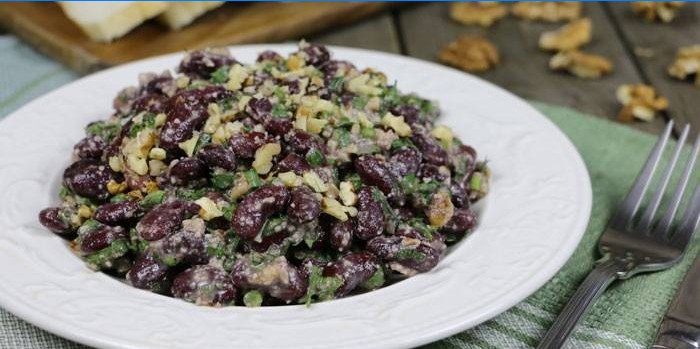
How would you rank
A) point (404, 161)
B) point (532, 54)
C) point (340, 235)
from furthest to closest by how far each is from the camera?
point (532, 54) → point (404, 161) → point (340, 235)

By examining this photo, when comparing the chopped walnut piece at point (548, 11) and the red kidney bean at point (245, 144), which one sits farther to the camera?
the chopped walnut piece at point (548, 11)

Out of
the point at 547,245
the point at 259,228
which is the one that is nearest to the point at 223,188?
the point at 259,228

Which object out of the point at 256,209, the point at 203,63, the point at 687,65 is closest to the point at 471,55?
the point at 687,65

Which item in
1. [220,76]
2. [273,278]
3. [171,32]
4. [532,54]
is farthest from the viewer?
[532,54]

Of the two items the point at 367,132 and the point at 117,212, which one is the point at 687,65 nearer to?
the point at 367,132

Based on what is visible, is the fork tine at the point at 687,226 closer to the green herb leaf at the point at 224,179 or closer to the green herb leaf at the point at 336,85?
the green herb leaf at the point at 336,85

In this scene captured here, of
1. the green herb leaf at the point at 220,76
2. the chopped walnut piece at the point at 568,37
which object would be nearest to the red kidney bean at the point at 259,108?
the green herb leaf at the point at 220,76
